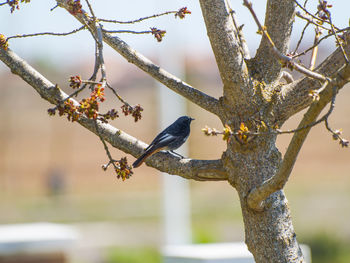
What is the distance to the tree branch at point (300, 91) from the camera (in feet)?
9.50

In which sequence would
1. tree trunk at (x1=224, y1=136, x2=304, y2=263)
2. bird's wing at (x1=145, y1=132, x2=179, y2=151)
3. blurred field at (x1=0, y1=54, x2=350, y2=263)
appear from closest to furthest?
tree trunk at (x1=224, y1=136, x2=304, y2=263)
bird's wing at (x1=145, y1=132, x2=179, y2=151)
blurred field at (x1=0, y1=54, x2=350, y2=263)

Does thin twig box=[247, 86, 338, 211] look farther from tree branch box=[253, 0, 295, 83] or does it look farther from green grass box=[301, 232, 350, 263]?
green grass box=[301, 232, 350, 263]

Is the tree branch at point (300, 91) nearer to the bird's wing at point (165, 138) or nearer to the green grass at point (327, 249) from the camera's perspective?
the bird's wing at point (165, 138)

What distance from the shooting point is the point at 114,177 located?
28375 mm

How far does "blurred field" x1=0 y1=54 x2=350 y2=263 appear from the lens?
846 inches

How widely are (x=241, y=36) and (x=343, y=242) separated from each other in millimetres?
10384

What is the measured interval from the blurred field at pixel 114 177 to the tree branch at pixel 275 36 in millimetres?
15975

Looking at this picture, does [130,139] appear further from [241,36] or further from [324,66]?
[324,66]

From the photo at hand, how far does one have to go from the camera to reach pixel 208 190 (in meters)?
25.4

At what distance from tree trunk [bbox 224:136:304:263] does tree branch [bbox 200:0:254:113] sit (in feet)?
0.77

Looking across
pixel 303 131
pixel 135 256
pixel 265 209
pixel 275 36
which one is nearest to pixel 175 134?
pixel 275 36

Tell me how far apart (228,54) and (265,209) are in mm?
793

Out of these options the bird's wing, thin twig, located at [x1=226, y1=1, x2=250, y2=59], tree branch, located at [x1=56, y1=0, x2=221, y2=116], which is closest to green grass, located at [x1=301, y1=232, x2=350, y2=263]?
the bird's wing

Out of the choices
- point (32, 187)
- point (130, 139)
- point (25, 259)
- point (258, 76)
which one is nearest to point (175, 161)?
point (130, 139)
